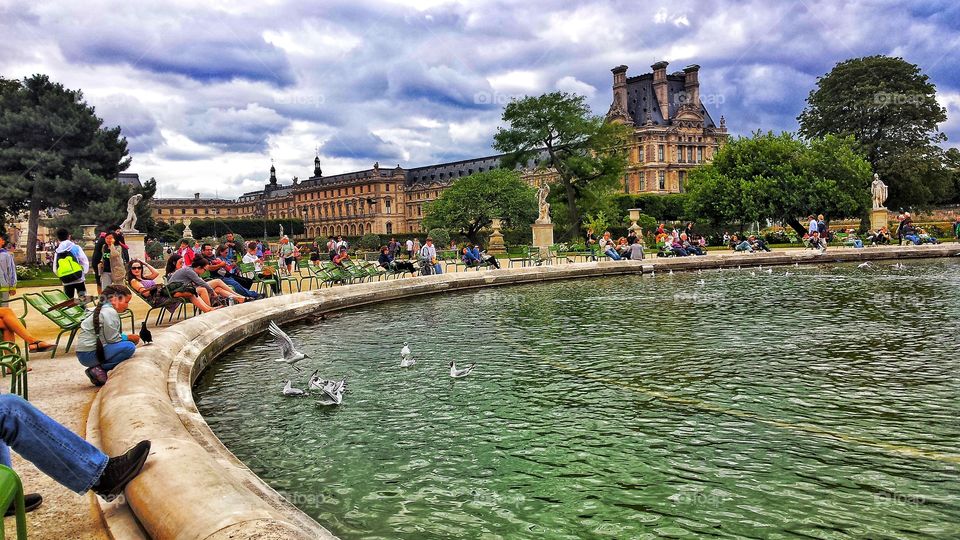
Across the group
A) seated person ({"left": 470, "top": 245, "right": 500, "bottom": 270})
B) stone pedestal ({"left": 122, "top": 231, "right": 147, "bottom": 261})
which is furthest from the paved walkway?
→ seated person ({"left": 470, "top": 245, "right": 500, "bottom": 270})

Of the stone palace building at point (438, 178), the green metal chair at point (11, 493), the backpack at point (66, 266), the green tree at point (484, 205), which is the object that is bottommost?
the green metal chair at point (11, 493)

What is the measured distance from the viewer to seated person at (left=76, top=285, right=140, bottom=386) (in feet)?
19.6

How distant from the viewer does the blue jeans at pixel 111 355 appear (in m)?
5.98

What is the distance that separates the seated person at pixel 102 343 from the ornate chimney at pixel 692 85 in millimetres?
94338

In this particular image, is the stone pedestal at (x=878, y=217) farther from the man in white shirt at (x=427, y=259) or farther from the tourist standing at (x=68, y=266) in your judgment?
the tourist standing at (x=68, y=266)

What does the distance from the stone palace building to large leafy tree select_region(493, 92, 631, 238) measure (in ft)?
5.87

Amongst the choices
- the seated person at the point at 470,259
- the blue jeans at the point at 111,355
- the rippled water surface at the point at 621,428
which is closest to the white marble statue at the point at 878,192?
the seated person at the point at 470,259

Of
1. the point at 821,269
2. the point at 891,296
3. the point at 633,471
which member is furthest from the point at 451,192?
the point at 633,471

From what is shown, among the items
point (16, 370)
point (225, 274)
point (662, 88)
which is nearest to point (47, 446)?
point (16, 370)

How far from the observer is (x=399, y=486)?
4453 mm

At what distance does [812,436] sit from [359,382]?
436cm

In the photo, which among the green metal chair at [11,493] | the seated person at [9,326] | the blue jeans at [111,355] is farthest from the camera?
the seated person at [9,326]

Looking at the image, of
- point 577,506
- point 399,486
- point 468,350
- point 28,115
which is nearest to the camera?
point 577,506

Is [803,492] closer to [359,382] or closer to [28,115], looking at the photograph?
[359,382]
